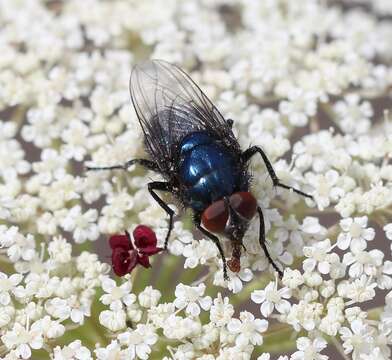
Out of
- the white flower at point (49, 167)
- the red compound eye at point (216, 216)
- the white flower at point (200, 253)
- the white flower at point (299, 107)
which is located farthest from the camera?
the white flower at point (299, 107)

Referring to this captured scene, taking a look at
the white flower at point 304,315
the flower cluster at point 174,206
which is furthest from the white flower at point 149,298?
the white flower at point 304,315

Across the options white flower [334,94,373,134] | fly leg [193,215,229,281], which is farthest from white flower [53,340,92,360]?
white flower [334,94,373,134]

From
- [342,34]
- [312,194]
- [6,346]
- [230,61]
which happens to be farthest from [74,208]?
[342,34]

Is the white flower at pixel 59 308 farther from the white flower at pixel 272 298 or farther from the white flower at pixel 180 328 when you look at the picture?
the white flower at pixel 272 298

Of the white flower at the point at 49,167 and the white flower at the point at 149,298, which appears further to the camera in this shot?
the white flower at the point at 49,167

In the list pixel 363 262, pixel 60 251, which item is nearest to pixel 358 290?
pixel 363 262

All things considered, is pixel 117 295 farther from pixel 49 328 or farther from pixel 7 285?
pixel 7 285

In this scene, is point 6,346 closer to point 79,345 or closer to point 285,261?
point 79,345

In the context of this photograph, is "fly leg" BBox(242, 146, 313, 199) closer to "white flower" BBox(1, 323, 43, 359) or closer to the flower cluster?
the flower cluster
